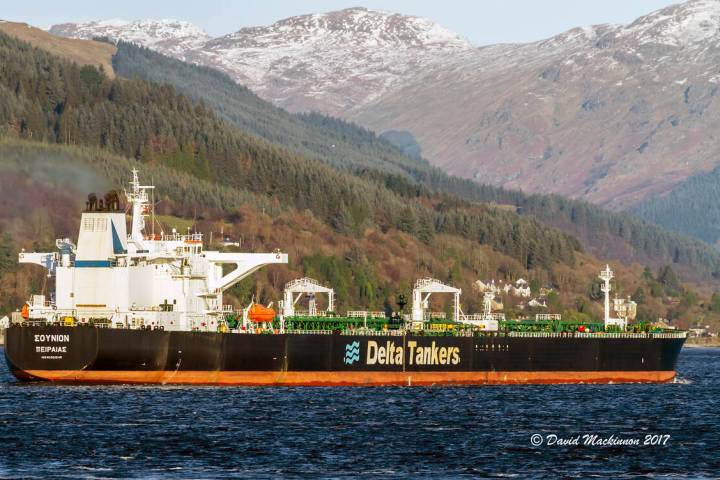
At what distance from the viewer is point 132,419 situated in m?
74.4

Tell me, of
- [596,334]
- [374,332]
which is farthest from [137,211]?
[596,334]

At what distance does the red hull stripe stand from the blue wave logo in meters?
0.83

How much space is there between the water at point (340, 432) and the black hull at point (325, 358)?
1.47 metres

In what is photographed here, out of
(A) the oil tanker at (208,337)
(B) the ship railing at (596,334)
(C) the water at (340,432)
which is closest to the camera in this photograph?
(C) the water at (340,432)

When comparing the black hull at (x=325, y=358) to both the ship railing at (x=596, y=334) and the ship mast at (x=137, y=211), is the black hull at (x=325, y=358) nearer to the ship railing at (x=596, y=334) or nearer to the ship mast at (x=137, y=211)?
the ship railing at (x=596, y=334)

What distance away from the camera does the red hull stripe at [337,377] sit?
3482 inches

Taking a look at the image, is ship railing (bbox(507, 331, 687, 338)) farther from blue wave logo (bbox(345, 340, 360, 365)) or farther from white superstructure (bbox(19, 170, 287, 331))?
white superstructure (bbox(19, 170, 287, 331))

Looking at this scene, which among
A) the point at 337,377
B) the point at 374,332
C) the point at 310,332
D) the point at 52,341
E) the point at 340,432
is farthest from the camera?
the point at 374,332

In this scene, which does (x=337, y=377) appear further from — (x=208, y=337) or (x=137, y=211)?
(x=137, y=211)

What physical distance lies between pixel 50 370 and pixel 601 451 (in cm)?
3470

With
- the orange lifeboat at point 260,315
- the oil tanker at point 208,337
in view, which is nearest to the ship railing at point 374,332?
the oil tanker at point 208,337

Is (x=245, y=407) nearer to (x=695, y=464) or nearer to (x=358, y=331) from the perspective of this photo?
(x=358, y=331)

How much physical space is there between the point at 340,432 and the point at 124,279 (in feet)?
84.9

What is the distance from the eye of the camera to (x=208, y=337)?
299 feet
